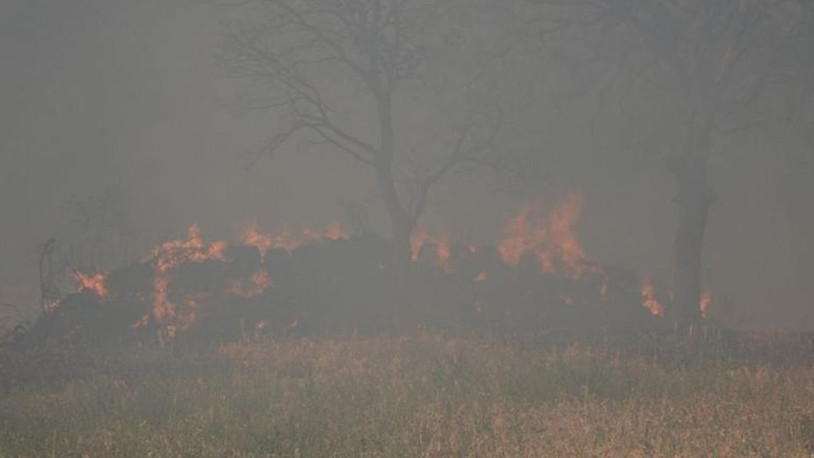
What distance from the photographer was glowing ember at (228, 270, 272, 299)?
17.2 metres

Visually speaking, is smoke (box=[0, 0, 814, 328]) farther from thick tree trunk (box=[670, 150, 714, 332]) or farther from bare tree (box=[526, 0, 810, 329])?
thick tree trunk (box=[670, 150, 714, 332])

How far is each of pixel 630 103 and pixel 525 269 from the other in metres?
7.39

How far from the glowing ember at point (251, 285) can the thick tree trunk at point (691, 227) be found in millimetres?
9290

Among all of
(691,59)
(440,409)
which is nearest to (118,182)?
(691,59)

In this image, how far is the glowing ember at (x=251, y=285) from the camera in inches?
677

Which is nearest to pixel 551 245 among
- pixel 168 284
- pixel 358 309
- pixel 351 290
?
pixel 351 290

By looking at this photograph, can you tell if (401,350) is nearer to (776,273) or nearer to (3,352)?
(3,352)

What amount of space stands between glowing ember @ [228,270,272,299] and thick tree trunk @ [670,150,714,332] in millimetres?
9290

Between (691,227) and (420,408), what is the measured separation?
11.8 meters

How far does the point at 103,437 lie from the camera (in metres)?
6.99

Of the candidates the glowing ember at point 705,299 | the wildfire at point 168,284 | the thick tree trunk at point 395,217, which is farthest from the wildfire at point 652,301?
the wildfire at point 168,284

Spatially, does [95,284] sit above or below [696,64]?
below

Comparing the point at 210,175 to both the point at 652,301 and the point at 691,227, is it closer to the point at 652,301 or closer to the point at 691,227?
the point at 652,301

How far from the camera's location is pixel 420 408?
7.90 metres
